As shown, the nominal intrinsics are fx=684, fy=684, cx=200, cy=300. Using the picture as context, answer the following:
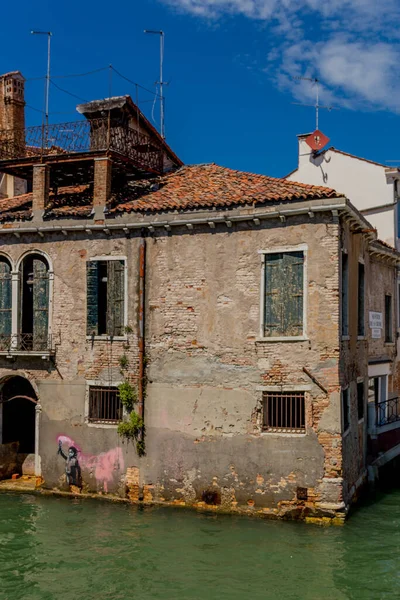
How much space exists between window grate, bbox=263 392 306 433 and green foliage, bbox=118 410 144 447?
10.5 feet

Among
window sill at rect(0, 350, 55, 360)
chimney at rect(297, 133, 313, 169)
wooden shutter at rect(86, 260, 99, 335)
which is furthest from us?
chimney at rect(297, 133, 313, 169)

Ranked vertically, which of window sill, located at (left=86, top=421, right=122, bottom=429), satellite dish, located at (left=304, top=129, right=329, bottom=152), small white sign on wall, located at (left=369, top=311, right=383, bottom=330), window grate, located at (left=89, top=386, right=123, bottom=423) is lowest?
window sill, located at (left=86, top=421, right=122, bottom=429)

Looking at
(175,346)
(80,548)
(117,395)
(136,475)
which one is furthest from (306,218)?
(80,548)

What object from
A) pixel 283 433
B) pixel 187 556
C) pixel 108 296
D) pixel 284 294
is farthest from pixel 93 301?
pixel 187 556

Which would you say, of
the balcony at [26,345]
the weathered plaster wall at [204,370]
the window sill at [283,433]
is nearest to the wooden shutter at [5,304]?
the balcony at [26,345]

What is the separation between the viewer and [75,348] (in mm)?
17953

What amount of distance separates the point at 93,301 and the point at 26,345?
2391mm

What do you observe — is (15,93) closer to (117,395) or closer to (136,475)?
(117,395)

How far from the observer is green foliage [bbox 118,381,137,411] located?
17078 millimetres

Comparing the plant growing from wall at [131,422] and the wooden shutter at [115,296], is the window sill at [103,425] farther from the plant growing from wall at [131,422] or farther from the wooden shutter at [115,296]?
the wooden shutter at [115,296]

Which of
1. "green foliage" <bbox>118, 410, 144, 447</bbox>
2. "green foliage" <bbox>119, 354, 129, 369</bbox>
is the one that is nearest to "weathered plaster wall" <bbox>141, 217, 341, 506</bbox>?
"green foliage" <bbox>118, 410, 144, 447</bbox>

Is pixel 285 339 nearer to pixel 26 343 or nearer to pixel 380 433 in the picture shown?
pixel 380 433

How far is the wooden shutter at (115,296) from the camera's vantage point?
17.6 m

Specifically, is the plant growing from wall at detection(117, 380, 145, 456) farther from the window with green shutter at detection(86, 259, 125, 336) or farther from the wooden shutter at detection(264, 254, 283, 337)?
the wooden shutter at detection(264, 254, 283, 337)
